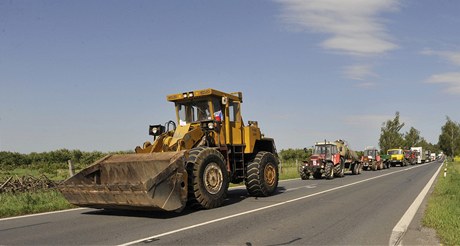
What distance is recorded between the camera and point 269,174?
14.1m

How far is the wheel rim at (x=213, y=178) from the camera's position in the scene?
10.7 meters

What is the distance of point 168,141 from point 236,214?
10.1 feet

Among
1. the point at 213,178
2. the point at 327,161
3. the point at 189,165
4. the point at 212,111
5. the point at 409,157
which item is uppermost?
the point at 212,111

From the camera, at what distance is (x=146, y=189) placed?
877cm

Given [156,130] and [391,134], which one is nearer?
[156,130]

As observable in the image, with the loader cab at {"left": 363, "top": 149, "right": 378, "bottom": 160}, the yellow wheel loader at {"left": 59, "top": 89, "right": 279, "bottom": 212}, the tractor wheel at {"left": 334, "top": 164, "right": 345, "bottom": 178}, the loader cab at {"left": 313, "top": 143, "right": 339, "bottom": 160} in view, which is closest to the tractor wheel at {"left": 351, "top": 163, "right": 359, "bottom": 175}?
the tractor wheel at {"left": 334, "top": 164, "right": 345, "bottom": 178}

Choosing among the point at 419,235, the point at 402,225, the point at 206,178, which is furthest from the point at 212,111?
the point at 419,235

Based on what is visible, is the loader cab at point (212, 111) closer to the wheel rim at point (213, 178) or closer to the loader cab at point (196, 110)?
the loader cab at point (196, 110)

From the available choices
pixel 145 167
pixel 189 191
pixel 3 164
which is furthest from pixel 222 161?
pixel 3 164

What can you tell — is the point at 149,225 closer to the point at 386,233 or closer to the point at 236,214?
the point at 236,214

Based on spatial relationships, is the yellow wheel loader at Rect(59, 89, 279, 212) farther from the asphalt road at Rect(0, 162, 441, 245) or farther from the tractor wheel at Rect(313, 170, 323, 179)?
the tractor wheel at Rect(313, 170, 323, 179)

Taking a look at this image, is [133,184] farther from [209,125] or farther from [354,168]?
[354,168]

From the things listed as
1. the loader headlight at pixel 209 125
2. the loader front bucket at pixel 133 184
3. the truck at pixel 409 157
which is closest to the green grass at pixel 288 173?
the loader headlight at pixel 209 125

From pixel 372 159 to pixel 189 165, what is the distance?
106 feet
